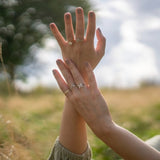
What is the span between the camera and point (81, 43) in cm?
139

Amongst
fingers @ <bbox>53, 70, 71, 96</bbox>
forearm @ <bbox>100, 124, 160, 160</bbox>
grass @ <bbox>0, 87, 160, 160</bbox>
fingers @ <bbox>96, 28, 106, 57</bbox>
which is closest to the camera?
forearm @ <bbox>100, 124, 160, 160</bbox>

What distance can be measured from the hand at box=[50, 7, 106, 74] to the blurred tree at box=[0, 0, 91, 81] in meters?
9.23

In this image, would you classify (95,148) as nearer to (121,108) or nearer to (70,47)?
(70,47)

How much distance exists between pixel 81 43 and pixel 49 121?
144 inches

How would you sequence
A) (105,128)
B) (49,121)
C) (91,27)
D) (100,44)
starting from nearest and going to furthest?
(105,128) < (91,27) < (100,44) < (49,121)

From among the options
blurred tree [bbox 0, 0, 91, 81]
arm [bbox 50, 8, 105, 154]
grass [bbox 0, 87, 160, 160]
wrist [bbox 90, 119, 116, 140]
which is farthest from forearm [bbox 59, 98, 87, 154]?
blurred tree [bbox 0, 0, 91, 81]

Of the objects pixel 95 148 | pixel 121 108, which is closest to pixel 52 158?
pixel 95 148

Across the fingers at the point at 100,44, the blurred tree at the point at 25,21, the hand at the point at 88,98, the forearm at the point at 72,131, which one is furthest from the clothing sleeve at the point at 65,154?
the blurred tree at the point at 25,21

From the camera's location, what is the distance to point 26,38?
11.3 metres

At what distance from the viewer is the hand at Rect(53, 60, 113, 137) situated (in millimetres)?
1226

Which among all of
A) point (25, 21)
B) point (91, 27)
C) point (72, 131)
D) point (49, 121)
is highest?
point (91, 27)

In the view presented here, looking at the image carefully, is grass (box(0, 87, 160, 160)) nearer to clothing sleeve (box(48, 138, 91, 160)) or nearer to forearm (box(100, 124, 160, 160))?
clothing sleeve (box(48, 138, 91, 160))

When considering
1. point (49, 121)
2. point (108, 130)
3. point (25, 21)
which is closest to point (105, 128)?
point (108, 130)

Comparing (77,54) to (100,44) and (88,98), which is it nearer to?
(100,44)
